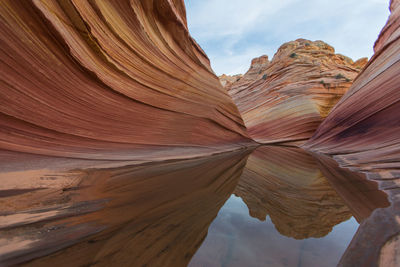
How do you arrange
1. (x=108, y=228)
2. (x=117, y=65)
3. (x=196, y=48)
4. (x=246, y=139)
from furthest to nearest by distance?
(x=246, y=139) → (x=196, y=48) → (x=117, y=65) → (x=108, y=228)

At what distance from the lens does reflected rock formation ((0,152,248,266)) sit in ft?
2.64

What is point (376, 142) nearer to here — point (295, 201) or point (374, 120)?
point (374, 120)

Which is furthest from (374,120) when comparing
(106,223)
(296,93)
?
(296,93)

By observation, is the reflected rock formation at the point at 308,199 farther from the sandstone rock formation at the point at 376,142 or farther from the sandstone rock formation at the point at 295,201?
the sandstone rock formation at the point at 376,142

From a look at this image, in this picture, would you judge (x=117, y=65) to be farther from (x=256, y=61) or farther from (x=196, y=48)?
(x=256, y=61)

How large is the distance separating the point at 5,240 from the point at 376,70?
239 inches

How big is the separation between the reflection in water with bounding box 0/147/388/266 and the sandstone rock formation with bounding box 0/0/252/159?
0.74 meters

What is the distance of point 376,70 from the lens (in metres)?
4.33

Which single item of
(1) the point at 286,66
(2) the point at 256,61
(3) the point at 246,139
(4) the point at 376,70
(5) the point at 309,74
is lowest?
(3) the point at 246,139

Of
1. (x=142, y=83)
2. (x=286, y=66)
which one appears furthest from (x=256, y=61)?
(x=142, y=83)

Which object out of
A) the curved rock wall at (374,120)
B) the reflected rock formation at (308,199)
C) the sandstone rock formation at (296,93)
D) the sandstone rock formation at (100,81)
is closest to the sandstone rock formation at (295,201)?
the reflected rock formation at (308,199)

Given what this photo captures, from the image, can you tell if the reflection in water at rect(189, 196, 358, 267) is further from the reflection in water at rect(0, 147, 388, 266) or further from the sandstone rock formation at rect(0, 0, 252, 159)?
the sandstone rock formation at rect(0, 0, 252, 159)

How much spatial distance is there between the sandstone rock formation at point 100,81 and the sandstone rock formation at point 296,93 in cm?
386

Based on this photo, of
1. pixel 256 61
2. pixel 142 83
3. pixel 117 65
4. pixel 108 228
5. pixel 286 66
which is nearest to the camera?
pixel 108 228
